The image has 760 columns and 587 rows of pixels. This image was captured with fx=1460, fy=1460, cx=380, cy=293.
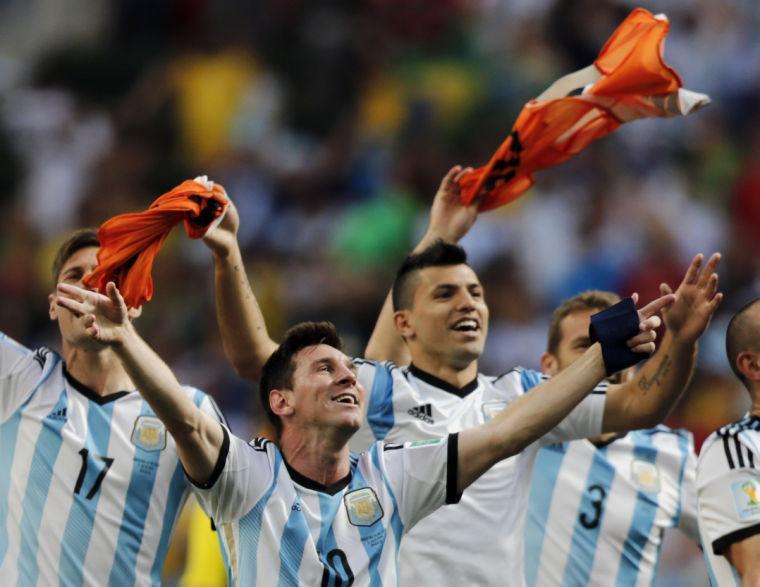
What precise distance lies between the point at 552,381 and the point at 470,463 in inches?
15.3

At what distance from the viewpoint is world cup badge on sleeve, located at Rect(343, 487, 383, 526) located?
486 centimetres

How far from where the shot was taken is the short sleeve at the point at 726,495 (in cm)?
492

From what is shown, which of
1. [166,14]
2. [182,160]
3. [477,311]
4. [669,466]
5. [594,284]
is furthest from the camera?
[166,14]

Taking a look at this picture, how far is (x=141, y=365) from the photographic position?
454cm

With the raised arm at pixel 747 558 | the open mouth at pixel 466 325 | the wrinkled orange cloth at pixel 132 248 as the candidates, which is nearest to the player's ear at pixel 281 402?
the wrinkled orange cloth at pixel 132 248

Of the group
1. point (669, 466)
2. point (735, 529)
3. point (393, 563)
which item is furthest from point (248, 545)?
point (669, 466)

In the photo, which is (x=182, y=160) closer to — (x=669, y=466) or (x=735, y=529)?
(x=669, y=466)

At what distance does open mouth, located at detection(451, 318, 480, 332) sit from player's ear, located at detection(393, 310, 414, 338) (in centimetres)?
24

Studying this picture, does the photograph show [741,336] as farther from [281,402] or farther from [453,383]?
[281,402]

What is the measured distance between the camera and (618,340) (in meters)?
4.70

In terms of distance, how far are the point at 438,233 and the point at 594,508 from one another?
1.40 meters

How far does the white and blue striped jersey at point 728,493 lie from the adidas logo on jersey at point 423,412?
115cm

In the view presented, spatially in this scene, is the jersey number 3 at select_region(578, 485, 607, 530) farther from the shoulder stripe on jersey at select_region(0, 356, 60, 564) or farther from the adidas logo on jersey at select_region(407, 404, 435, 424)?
the shoulder stripe on jersey at select_region(0, 356, 60, 564)

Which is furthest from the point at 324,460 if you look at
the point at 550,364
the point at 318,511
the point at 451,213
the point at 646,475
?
the point at 646,475
